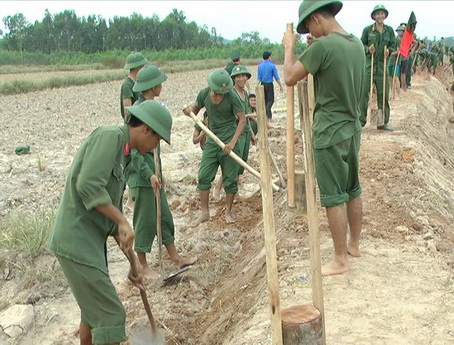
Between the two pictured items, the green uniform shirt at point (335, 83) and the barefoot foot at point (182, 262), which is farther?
the barefoot foot at point (182, 262)

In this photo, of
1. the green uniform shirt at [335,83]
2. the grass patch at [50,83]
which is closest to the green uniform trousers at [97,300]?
the green uniform shirt at [335,83]

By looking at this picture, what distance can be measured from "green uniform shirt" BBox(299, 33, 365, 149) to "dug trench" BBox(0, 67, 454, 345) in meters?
0.85

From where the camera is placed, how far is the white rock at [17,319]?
15.3 feet

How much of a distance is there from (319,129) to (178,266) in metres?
2.31

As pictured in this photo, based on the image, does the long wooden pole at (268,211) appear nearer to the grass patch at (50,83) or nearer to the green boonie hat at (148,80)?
the green boonie hat at (148,80)

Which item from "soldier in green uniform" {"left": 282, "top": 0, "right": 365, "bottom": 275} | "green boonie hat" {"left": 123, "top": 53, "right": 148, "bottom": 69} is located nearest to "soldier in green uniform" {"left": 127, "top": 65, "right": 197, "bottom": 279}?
"green boonie hat" {"left": 123, "top": 53, "right": 148, "bottom": 69}

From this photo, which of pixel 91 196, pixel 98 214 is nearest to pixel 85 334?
pixel 98 214

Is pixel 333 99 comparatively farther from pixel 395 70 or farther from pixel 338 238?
pixel 395 70

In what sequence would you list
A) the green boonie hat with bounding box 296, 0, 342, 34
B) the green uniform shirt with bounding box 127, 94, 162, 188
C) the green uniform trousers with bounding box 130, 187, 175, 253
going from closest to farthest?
the green boonie hat with bounding box 296, 0, 342, 34
the green uniform shirt with bounding box 127, 94, 162, 188
the green uniform trousers with bounding box 130, 187, 175, 253

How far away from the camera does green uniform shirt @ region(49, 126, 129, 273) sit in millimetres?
2975

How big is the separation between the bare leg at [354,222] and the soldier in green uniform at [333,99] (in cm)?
6

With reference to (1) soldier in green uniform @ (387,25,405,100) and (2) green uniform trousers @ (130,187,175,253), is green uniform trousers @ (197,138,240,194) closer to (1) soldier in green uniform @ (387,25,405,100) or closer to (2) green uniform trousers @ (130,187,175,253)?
(2) green uniform trousers @ (130,187,175,253)

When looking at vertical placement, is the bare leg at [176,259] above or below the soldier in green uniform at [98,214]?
below

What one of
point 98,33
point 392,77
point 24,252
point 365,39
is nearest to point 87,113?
point 392,77
